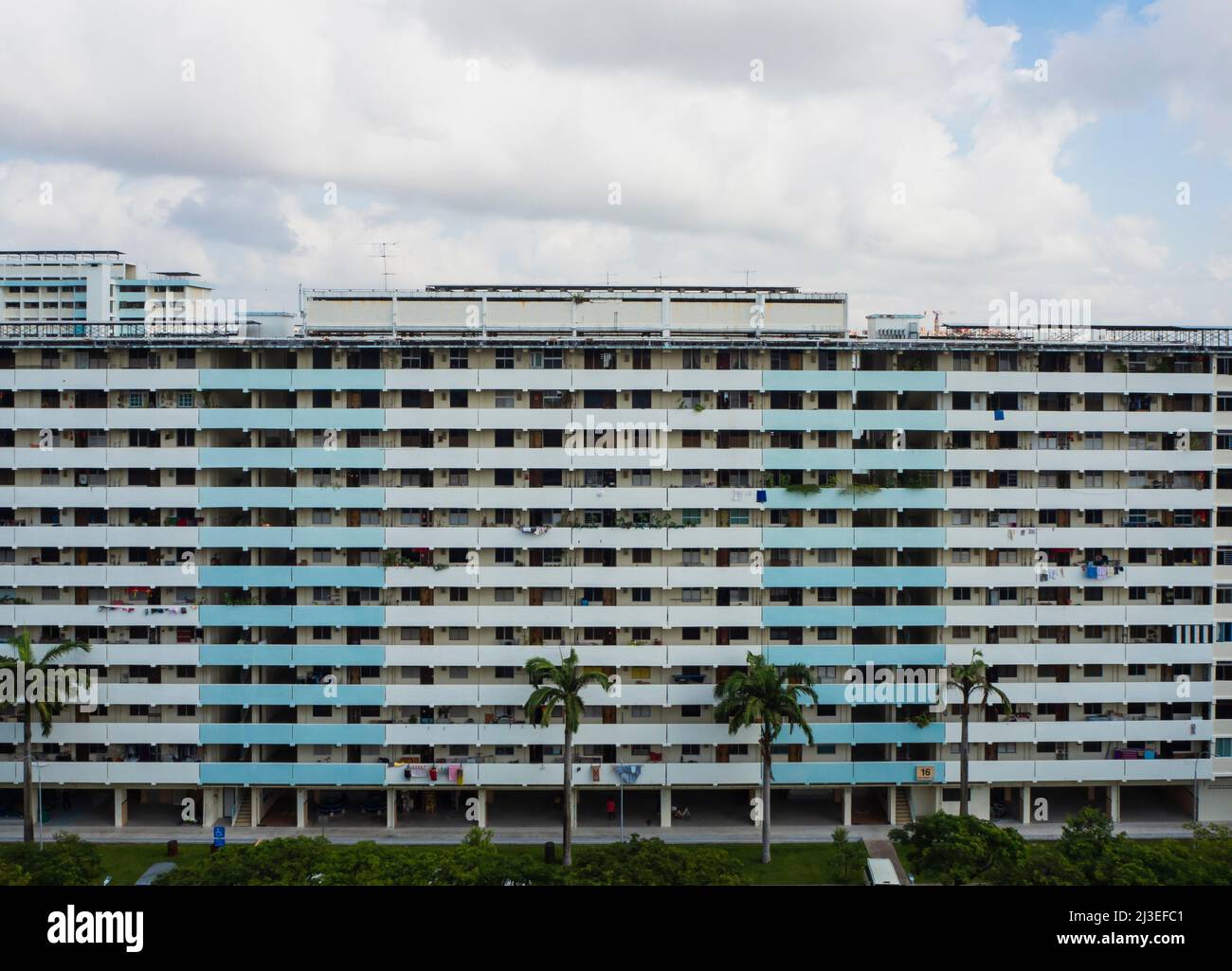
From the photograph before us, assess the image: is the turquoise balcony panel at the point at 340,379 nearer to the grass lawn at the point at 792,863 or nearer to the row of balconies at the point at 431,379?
the row of balconies at the point at 431,379

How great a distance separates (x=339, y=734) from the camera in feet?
168

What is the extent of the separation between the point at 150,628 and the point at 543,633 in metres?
20.0

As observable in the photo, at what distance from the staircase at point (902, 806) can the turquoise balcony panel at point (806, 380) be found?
21107 mm

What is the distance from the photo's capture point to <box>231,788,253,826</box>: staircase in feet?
171

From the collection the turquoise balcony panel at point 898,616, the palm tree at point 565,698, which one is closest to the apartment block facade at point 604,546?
the turquoise balcony panel at point 898,616

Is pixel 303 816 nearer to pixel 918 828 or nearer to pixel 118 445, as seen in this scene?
pixel 118 445

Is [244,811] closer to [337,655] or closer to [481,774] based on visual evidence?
[337,655]

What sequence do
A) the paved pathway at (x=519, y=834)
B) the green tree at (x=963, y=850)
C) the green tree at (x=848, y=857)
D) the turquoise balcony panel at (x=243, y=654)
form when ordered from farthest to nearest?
the turquoise balcony panel at (x=243, y=654) → the paved pathway at (x=519, y=834) → the green tree at (x=848, y=857) → the green tree at (x=963, y=850)

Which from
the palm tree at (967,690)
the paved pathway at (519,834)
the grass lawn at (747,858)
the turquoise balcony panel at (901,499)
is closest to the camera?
the grass lawn at (747,858)

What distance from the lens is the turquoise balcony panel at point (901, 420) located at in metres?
52.0

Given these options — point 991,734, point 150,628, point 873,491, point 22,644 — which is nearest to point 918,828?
point 991,734

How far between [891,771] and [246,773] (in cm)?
3224

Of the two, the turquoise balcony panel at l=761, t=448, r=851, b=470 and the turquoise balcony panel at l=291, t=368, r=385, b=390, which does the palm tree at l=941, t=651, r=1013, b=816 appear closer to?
the turquoise balcony panel at l=761, t=448, r=851, b=470

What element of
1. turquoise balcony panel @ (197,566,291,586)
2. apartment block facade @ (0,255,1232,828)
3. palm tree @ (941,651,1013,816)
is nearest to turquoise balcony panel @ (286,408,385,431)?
apartment block facade @ (0,255,1232,828)
